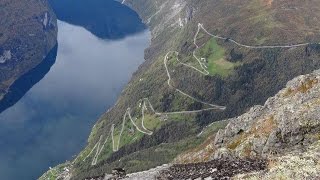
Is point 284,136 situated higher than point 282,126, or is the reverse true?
point 282,126

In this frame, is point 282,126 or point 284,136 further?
point 282,126

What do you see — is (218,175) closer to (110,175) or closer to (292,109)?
(110,175)

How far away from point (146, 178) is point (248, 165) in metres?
8.06

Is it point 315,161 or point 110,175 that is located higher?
point 110,175

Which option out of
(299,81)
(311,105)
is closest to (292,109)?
(311,105)

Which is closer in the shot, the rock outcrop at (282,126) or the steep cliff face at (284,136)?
the steep cliff face at (284,136)

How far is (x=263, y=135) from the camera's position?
70750mm

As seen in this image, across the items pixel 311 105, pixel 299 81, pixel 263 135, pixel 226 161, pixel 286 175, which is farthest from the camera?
pixel 299 81

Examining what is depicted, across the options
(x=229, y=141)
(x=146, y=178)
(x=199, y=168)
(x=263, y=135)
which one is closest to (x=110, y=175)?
(x=146, y=178)

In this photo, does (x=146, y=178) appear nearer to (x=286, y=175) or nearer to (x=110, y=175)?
(x=110, y=175)

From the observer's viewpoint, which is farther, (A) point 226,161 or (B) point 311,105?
(B) point 311,105

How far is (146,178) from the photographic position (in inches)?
1706

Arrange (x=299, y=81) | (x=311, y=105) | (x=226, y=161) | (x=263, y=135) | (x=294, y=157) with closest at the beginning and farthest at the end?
(x=294, y=157) < (x=226, y=161) < (x=311, y=105) < (x=263, y=135) < (x=299, y=81)

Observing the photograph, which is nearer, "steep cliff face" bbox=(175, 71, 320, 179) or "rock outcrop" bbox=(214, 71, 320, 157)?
"steep cliff face" bbox=(175, 71, 320, 179)
